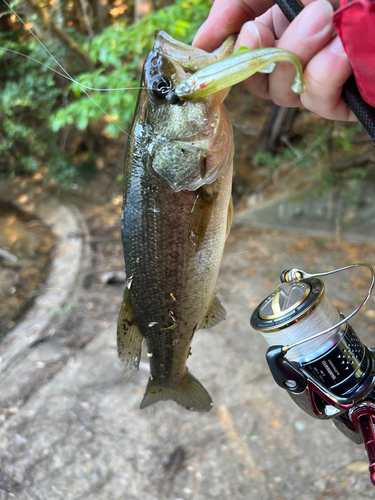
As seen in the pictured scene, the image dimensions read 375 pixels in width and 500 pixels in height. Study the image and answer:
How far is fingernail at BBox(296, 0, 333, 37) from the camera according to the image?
972 mm

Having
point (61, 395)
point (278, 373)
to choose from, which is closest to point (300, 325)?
point (278, 373)

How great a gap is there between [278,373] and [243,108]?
5990mm

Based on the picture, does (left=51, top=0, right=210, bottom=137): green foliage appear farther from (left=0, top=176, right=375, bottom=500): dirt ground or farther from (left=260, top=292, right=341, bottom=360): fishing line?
(left=260, top=292, right=341, bottom=360): fishing line

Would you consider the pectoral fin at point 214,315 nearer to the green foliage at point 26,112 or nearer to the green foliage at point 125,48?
the green foliage at point 125,48

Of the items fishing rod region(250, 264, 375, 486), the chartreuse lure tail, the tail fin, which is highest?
the chartreuse lure tail

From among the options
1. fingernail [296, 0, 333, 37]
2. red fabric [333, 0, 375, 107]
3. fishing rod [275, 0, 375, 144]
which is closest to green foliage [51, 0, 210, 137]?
fishing rod [275, 0, 375, 144]

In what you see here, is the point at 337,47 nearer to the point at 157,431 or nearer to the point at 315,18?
the point at 315,18

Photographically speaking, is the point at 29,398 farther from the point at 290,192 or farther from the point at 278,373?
the point at 290,192

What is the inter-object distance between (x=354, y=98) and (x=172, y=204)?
0.71 metres

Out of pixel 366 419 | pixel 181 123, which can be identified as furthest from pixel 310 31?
pixel 366 419

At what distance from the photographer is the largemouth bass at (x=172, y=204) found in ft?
3.95

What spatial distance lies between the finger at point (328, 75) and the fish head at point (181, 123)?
0.29 metres

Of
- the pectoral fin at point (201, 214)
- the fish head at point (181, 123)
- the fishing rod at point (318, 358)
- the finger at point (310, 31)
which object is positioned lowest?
the fishing rod at point (318, 358)

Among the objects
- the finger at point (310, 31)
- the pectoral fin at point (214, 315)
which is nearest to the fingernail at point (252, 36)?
the finger at point (310, 31)
